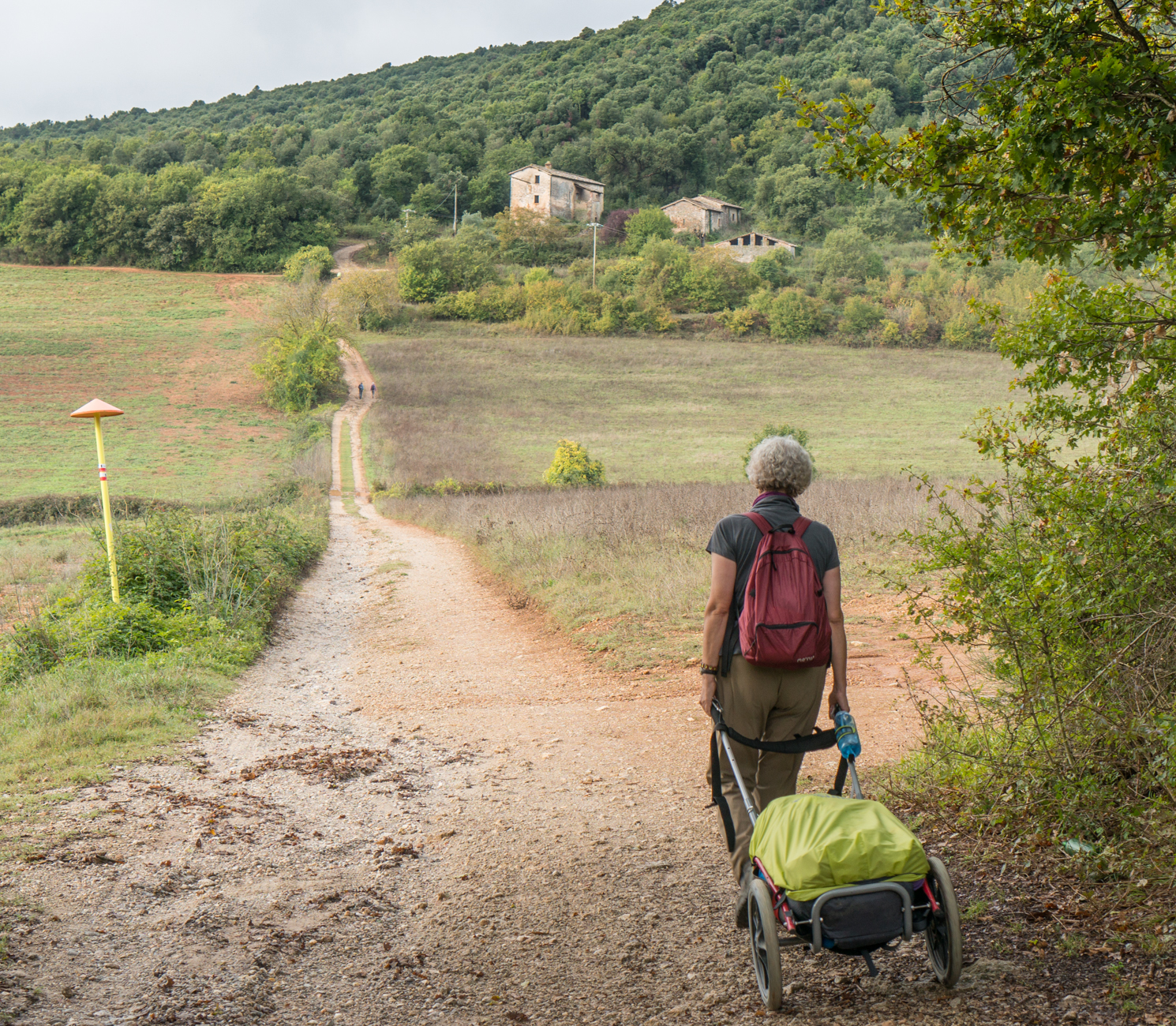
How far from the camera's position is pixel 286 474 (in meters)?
33.9

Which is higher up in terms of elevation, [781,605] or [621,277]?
[621,277]

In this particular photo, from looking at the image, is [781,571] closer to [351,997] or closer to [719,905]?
[719,905]

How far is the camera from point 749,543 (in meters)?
3.44

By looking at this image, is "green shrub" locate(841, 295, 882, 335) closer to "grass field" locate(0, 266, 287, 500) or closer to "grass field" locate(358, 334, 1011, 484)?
"grass field" locate(358, 334, 1011, 484)

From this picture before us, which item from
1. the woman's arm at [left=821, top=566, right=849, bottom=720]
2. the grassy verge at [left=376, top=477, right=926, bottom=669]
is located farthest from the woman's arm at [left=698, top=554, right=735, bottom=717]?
the grassy verge at [left=376, top=477, right=926, bottom=669]

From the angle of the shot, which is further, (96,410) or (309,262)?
(309,262)

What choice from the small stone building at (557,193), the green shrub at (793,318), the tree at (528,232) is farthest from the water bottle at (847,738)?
the small stone building at (557,193)

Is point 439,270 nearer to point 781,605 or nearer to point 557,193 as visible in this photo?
point 557,193

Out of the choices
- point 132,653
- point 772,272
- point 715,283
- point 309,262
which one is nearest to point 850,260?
point 772,272

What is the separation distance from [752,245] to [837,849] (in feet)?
314

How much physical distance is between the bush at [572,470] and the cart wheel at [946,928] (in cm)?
2770

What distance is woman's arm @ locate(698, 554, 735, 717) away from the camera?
136 inches

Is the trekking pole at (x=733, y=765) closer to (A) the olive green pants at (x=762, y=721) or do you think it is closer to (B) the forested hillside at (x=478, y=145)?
(A) the olive green pants at (x=762, y=721)

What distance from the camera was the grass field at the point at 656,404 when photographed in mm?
37562
